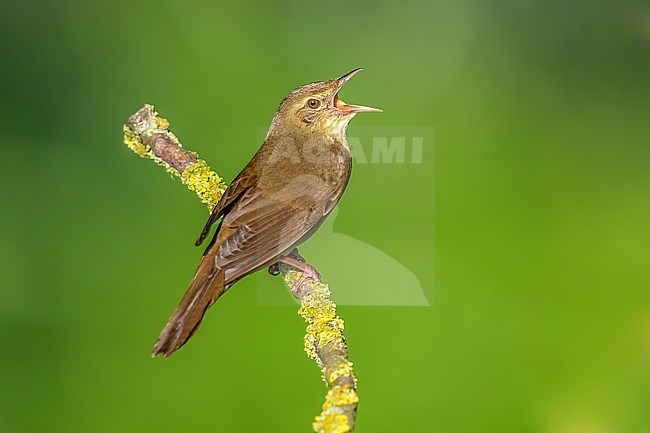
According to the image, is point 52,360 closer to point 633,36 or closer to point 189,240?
point 189,240

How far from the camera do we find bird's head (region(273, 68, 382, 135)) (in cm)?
87

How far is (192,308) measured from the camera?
2.45 feet

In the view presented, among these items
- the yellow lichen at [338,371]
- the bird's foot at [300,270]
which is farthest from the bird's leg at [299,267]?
the yellow lichen at [338,371]

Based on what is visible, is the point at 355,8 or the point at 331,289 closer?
the point at 331,289

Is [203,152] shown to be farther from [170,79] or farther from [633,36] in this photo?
[633,36]

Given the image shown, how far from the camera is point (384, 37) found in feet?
3.17

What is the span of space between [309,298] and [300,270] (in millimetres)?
51

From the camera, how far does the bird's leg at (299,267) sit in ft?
2.82

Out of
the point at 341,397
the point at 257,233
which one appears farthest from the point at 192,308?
the point at 341,397

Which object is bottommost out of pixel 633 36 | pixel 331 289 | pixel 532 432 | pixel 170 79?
pixel 532 432

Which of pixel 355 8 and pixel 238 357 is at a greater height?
pixel 355 8

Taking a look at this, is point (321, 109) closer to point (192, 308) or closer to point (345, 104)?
point (345, 104)

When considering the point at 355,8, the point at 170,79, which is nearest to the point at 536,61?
the point at 355,8

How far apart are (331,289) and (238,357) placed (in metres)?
0.16
